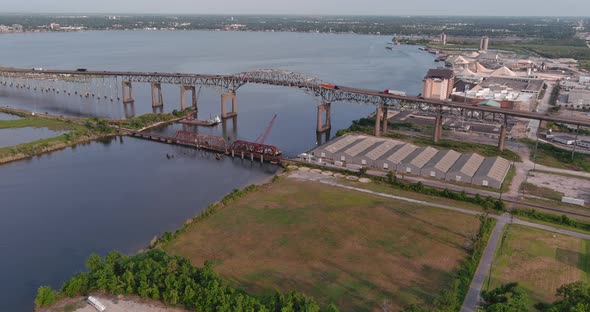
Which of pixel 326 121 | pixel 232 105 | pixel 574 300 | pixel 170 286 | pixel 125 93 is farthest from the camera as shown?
pixel 125 93

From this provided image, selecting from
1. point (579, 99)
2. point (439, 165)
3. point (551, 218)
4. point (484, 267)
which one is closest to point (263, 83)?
point (439, 165)

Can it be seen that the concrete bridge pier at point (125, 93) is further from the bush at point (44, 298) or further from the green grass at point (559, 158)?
the green grass at point (559, 158)

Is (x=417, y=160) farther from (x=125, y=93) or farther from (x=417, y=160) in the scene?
(x=125, y=93)

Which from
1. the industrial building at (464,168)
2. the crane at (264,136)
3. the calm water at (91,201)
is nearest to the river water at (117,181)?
the calm water at (91,201)

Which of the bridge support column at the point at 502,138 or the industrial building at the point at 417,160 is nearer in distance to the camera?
the industrial building at the point at 417,160

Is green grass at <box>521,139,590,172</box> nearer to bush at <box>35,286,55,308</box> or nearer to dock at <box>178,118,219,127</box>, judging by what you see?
dock at <box>178,118,219,127</box>

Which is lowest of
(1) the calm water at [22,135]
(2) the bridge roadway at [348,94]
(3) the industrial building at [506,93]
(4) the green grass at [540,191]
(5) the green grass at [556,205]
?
(5) the green grass at [556,205]

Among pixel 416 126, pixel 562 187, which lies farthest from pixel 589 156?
pixel 416 126
